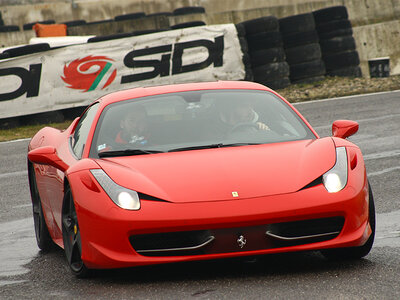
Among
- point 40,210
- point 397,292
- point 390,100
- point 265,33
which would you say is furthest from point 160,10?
point 397,292

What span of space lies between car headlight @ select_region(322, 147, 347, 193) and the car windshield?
0.67 metres

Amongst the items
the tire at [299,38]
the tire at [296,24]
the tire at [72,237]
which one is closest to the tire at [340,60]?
the tire at [299,38]

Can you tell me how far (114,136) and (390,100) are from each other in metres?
11.7

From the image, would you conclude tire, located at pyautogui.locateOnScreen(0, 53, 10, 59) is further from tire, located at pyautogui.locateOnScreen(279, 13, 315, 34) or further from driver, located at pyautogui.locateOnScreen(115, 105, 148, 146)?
driver, located at pyautogui.locateOnScreen(115, 105, 148, 146)

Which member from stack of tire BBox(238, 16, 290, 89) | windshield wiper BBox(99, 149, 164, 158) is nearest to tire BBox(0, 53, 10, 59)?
stack of tire BBox(238, 16, 290, 89)

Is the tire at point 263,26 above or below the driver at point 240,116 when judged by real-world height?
below

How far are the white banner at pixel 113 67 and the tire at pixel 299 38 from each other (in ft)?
3.45

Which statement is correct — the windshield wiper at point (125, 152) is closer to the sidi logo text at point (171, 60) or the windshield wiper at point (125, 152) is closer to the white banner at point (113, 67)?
the white banner at point (113, 67)

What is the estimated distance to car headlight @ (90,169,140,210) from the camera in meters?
5.05

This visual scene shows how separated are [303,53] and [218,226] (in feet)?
47.1

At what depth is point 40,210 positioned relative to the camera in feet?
22.5

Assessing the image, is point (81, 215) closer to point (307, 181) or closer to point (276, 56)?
point (307, 181)

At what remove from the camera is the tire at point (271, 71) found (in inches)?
736

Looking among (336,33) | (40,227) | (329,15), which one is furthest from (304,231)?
(329,15)
